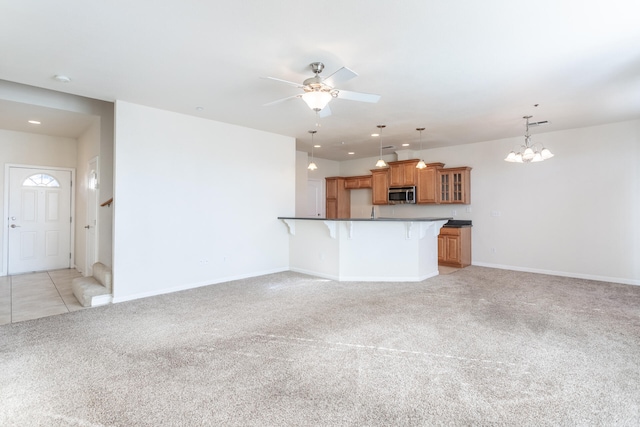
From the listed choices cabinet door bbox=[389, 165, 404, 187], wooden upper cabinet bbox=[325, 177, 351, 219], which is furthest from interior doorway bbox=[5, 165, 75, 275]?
cabinet door bbox=[389, 165, 404, 187]

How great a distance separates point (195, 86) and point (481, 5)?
2.92 m

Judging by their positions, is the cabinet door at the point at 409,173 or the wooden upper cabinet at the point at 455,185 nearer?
the wooden upper cabinet at the point at 455,185

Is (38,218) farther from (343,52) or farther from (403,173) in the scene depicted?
(403,173)

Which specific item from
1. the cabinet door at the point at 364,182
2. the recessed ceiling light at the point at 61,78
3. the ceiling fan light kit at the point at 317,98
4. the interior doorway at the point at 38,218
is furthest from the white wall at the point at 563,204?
the interior doorway at the point at 38,218

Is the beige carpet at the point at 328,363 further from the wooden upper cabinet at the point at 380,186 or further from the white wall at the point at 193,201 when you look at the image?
the wooden upper cabinet at the point at 380,186

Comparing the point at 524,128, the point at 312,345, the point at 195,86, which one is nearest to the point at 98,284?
the point at 195,86

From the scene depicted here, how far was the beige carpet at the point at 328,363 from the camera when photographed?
6.23 ft

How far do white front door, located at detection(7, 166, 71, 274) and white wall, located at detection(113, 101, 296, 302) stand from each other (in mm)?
3255

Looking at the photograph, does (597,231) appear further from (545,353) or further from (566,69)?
(545,353)

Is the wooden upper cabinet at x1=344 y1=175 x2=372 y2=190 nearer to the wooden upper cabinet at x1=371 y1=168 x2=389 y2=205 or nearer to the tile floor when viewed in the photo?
the wooden upper cabinet at x1=371 y1=168 x2=389 y2=205

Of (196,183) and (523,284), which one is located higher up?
(196,183)

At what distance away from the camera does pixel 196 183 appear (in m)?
4.89

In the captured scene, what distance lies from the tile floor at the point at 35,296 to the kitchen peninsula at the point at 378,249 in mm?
3563

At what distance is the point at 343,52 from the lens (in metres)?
2.83
